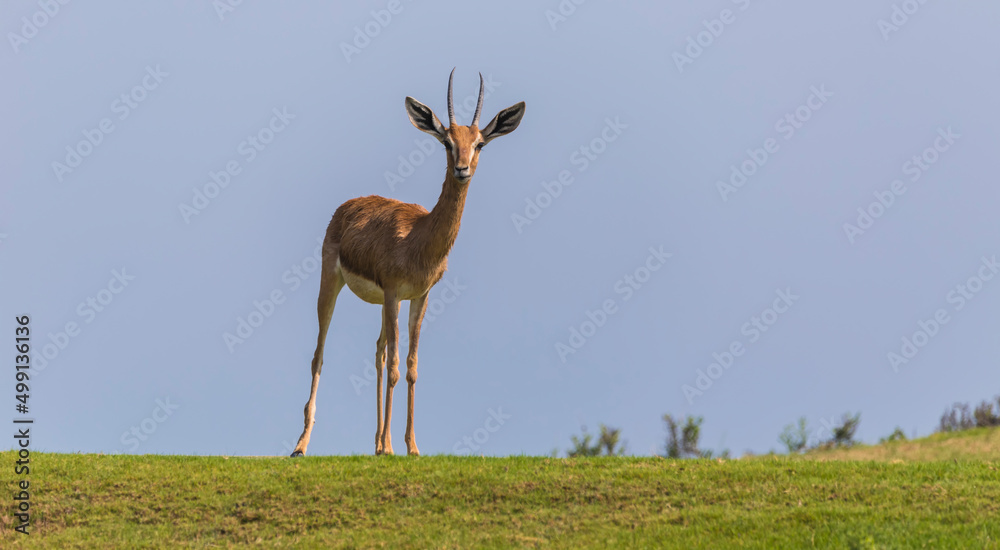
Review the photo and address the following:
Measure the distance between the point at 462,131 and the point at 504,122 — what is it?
2.93ft

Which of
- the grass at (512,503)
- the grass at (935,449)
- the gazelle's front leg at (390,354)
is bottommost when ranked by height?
the grass at (512,503)

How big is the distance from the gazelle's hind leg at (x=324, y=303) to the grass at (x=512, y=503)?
134 centimetres

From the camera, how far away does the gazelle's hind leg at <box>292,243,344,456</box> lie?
57.8 feet

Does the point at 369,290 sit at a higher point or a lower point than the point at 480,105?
lower

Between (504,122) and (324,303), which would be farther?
(324,303)

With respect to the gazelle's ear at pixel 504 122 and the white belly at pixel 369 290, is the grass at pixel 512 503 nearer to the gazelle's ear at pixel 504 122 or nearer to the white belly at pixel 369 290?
the white belly at pixel 369 290

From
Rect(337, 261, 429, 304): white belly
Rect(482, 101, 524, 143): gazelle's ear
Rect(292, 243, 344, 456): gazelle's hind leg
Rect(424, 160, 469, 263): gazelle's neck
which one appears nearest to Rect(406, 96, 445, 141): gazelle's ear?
Rect(424, 160, 469, 263): gazelle's neck

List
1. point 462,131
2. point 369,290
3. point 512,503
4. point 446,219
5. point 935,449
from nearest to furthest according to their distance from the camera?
point 512,503, point 462,131, point 446,219, point 369,290, point 935,449

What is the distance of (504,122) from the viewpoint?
16.6 m

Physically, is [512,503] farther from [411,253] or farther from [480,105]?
[480,105]

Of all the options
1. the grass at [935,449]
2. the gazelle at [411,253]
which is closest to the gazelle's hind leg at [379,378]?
the gazelle at [411,253]

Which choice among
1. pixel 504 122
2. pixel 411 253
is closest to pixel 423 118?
pixel 504 122

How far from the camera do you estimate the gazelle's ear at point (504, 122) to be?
16375mm

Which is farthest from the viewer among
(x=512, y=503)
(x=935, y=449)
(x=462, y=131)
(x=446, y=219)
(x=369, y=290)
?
(x=935, y=449)
